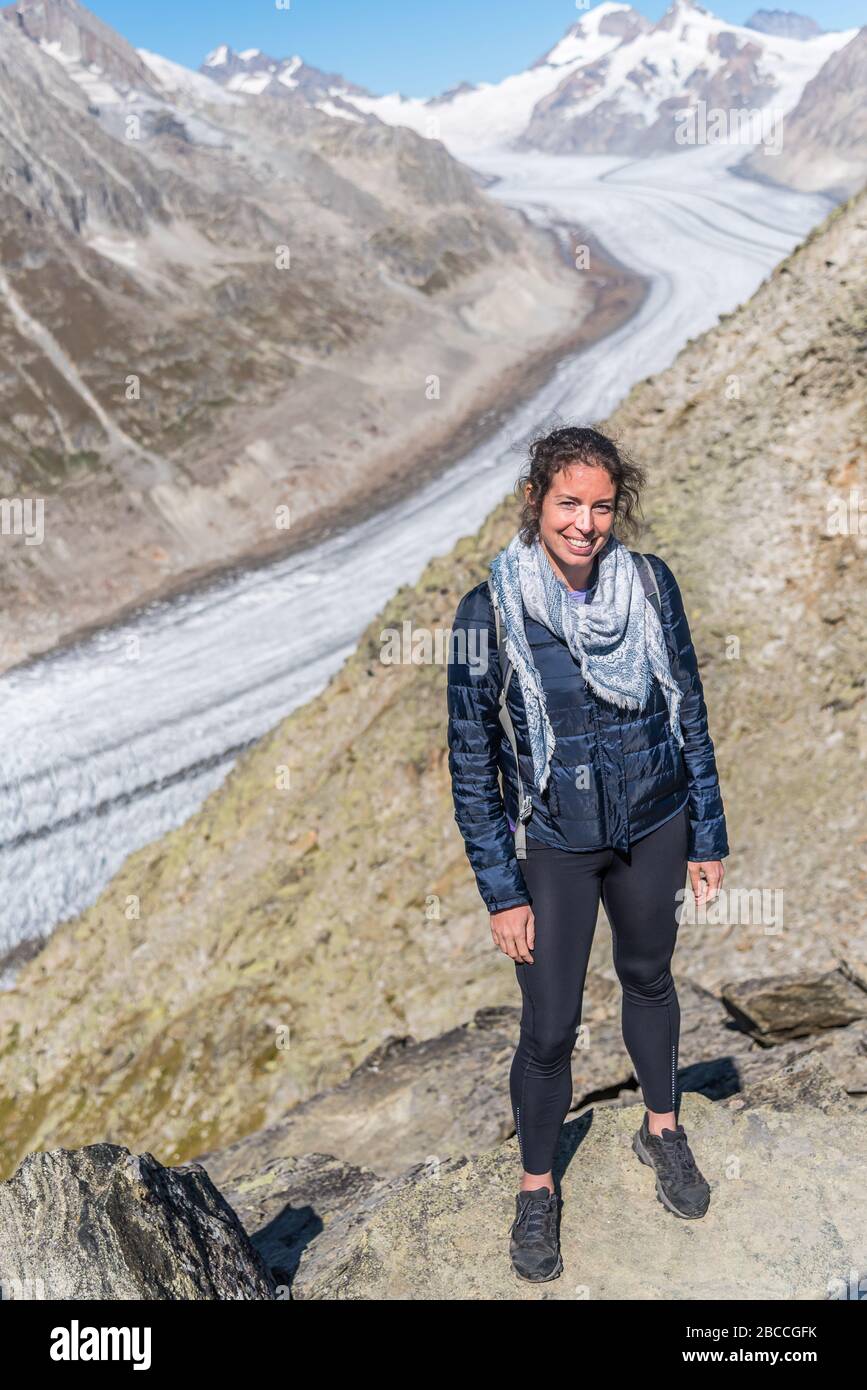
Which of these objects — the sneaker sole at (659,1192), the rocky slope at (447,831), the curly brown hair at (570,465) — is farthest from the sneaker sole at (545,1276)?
the rocky slope at (447,831)

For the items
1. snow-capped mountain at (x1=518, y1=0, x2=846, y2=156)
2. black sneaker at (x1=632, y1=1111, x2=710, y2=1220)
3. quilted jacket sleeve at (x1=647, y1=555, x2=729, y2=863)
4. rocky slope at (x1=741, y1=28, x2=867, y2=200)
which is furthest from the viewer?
snow-capped mountain at (x1=518, y1=0, x2=846, y2=156)

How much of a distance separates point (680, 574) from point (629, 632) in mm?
7461

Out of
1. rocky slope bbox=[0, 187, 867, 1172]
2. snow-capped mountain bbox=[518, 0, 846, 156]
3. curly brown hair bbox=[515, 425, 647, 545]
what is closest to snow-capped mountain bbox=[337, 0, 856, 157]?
snow-capped mountain bbox=[518, 0, 846, 156]

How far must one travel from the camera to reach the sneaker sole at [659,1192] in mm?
4488

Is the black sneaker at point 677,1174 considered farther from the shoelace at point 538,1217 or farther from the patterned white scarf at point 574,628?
the patterned white scarf at point 574,628

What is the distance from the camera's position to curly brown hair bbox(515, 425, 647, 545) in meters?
4.03

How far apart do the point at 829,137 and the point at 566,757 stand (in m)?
119

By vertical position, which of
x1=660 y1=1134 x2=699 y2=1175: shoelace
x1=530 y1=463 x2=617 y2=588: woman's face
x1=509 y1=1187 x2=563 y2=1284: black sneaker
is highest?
x1=530 y1=463 x2=617 y2=588: woman's face

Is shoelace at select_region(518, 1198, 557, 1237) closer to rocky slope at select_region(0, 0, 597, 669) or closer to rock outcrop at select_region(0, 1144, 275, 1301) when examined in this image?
rock outcrop at select_region(0, 1144, 275, 1301)

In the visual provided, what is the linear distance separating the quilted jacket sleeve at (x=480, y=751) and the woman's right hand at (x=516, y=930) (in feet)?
0.11

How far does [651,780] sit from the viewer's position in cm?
418

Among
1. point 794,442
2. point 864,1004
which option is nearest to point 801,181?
point 794,442

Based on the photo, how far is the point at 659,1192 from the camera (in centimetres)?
462

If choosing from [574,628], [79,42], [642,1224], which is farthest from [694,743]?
[79,42]
